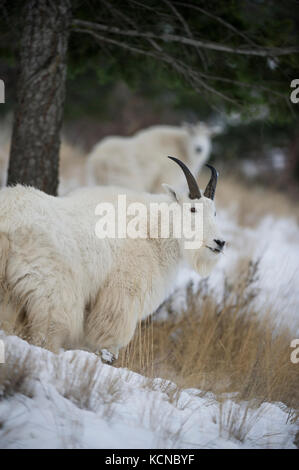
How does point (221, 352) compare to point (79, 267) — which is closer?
point (79, 267)

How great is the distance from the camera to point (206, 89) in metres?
5.27

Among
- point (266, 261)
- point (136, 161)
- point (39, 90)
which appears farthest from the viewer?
point (136, 161)

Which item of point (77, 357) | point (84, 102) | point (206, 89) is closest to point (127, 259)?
point (77, 357)

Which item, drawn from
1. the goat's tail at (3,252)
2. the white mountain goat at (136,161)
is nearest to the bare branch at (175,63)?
the goat's tail at (3,252)

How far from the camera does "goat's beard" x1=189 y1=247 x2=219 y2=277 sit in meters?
4.22

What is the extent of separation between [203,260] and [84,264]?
124 centimetres

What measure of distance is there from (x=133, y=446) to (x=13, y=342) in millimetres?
1065

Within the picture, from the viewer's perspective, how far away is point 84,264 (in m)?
3.73

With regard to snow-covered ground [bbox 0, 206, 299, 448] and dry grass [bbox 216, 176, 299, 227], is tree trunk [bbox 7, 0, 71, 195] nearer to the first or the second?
snow-covered ground [bbox 0, 206, 299, 448]

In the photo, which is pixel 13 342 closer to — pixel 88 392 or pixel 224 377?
pixel 88 392

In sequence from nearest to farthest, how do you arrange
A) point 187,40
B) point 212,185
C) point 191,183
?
point 191,183 < point 212,185 < point 187,40

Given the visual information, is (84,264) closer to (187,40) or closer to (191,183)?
(191,183)

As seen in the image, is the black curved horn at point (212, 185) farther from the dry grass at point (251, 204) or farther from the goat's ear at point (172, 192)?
the dry grass at point (251, 204)

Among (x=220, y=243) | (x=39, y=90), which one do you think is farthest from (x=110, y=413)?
(x=39, y=90)
